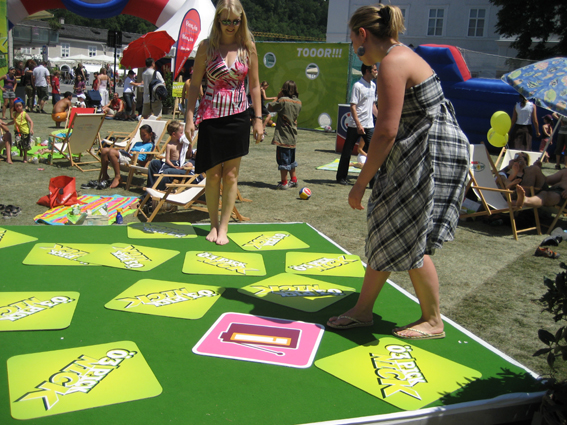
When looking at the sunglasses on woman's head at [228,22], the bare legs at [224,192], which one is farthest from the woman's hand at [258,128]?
the sunglasses on woman's head at [228,22]

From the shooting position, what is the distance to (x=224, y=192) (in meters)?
4.32

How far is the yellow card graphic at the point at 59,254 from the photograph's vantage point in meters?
3.49

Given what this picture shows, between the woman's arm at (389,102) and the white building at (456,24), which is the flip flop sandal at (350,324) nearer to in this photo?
A: the woman's arm at (389,102)

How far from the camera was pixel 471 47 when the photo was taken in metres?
42.6

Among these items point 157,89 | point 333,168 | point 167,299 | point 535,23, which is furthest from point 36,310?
point 535,23

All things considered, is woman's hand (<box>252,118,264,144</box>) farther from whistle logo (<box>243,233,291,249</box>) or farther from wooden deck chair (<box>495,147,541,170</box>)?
wooden deck chair (<box>495,147,541,170</box>)

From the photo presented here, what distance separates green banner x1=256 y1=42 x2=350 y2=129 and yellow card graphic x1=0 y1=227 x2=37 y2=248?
42.1ft

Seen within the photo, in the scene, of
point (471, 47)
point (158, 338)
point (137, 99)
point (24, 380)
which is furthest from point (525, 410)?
point (471, 47)

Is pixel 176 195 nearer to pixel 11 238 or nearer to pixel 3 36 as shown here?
pixel 11 238

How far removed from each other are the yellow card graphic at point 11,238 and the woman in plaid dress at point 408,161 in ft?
9.52

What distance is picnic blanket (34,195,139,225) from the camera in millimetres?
5383

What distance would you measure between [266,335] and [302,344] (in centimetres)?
20

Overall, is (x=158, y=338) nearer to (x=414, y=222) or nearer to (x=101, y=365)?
(x=101, y=365)

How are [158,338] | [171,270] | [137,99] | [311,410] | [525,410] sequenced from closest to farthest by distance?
[311,410], [525,410], [158,338], [171,270], [137,99]
